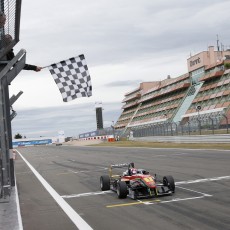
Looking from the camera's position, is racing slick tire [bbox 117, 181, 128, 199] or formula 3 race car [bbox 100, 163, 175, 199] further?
racing slick tire [bbox 117, 181, 128, 199]

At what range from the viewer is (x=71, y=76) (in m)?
9.59

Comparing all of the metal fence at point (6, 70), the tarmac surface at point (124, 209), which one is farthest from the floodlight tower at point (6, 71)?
the tarmac surface at point (124, 209)

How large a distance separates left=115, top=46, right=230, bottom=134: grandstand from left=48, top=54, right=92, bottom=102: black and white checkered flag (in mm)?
23845

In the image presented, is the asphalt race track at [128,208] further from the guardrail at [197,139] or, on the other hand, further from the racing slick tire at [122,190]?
the guardrail at [197,139]

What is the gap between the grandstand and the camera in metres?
55.3

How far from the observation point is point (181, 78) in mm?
74562

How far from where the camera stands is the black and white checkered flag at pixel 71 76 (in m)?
9.48

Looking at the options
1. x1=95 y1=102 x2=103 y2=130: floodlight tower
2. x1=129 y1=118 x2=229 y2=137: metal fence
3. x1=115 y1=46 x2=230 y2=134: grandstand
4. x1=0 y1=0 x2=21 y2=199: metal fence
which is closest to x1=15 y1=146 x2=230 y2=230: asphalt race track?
x1=0 y1=0 x2=21 y2=199: metal fence

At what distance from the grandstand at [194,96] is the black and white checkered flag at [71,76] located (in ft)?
78.2

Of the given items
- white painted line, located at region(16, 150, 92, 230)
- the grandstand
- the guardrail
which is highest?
the grandstand

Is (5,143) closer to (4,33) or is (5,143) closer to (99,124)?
(4,33)

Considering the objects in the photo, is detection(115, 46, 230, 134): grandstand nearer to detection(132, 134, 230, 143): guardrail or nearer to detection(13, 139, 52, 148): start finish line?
detection(132, 134, 230, 143): guardrail

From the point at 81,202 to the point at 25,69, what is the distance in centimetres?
309

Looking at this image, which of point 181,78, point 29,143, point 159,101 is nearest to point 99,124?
point 29,143
